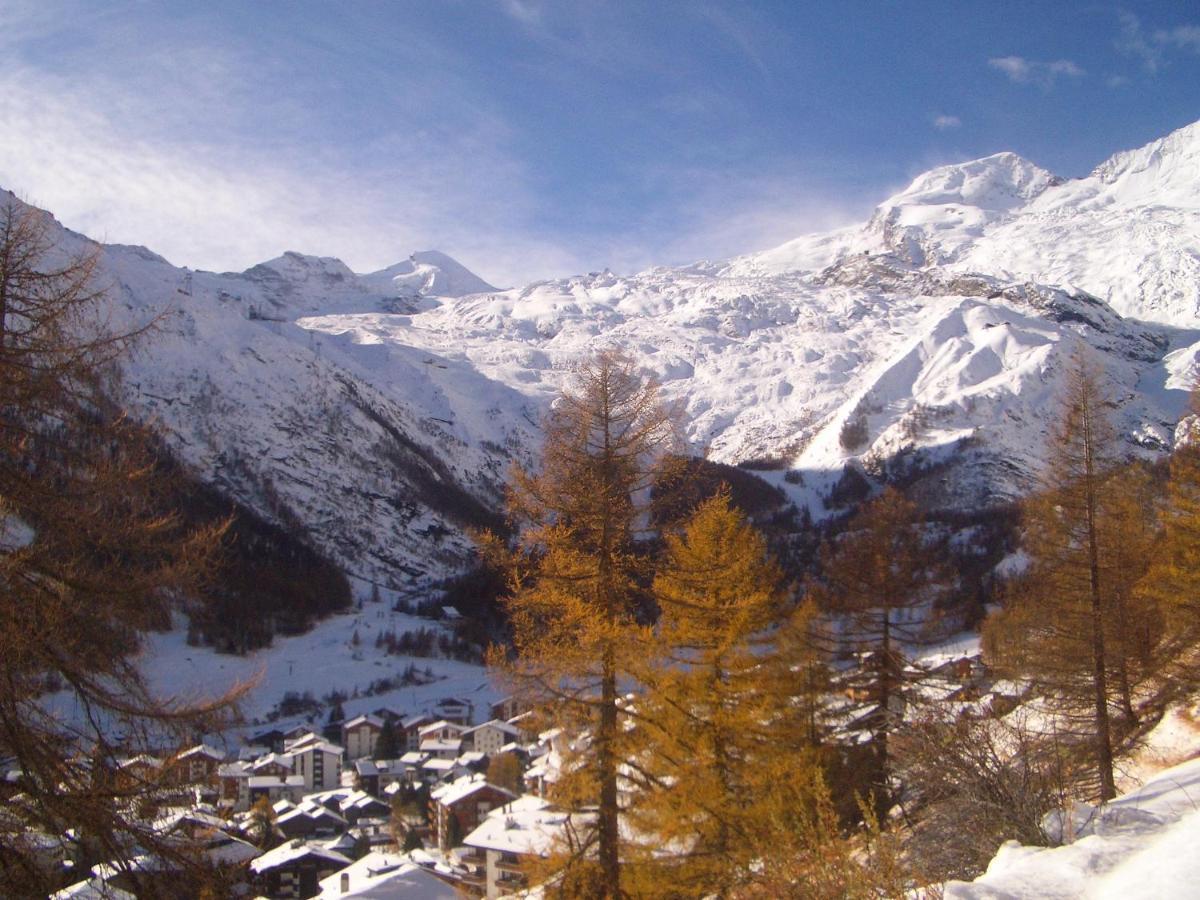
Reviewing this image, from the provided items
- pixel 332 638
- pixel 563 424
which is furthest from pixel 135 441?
pixel 332 638

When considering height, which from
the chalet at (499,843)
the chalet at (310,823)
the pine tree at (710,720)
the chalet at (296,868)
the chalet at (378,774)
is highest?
the pine tree at (710,720)

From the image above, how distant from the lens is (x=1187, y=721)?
16.8 meters

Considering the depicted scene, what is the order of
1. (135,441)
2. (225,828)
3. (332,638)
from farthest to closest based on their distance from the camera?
(332,638) → (225,828) → (135,441)

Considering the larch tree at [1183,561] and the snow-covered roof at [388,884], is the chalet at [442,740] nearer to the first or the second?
the snow-covered roof at [388,884]

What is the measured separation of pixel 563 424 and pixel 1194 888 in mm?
9217

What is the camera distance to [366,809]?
58.8 m

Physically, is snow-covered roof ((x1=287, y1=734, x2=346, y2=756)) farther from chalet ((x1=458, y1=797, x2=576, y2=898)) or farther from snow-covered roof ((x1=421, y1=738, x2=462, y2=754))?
chalet ((x1=458, y1=797, x2=576, y2=898))

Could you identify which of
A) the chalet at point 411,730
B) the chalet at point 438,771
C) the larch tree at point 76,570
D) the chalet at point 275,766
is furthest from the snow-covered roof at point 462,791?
the larch tree at point 76,570

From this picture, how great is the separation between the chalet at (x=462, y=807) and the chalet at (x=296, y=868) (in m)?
8.28

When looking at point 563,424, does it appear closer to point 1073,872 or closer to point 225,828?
point 225,828

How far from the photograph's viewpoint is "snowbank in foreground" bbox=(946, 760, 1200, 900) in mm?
5320

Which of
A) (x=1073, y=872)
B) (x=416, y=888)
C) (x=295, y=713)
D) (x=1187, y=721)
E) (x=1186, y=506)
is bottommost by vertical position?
(x=295, y=713)

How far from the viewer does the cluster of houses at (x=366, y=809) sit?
9.21 m

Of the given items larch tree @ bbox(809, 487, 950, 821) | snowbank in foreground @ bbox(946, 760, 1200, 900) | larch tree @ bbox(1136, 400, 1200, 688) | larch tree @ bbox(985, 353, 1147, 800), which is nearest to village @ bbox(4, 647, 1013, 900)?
larch tree @ bbox(809, 487, 950, 821)
